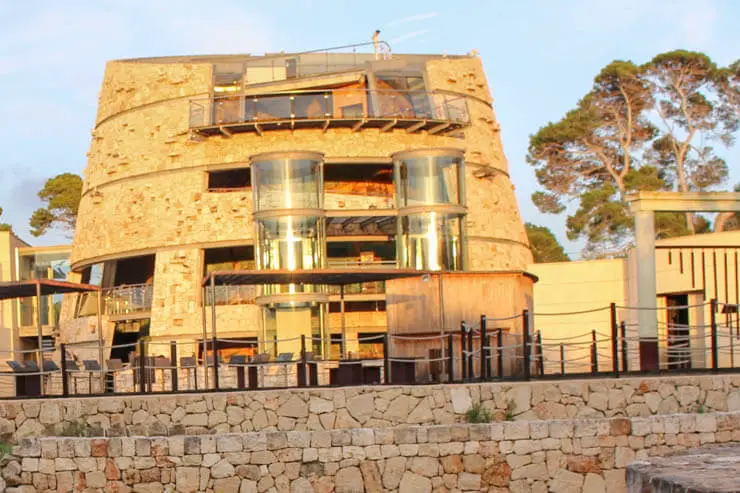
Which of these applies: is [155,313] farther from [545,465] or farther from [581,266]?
[545,465]

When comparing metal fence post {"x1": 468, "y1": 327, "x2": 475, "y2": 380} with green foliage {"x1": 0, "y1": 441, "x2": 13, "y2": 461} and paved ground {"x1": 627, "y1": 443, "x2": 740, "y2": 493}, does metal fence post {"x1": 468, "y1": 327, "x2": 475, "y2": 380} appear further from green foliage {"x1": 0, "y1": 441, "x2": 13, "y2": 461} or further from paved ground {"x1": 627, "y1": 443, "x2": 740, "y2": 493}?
paved ground {"x1": 627, "y1": 443, "x2": 740, "y2": 493}

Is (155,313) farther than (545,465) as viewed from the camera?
Yes

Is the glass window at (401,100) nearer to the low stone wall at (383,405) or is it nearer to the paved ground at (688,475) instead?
the low stone wall at (383,405)

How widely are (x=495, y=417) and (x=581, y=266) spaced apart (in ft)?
65.9

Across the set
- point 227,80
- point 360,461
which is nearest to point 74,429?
point 360,461

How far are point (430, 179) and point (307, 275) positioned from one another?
7.49m

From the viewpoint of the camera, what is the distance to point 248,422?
1725 cm

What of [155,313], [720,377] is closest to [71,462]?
[720,377]

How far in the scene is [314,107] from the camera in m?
34.2

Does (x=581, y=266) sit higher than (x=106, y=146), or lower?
lower

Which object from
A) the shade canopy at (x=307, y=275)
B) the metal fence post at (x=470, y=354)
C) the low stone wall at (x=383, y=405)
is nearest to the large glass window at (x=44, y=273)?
the shade canopy at (x=307, y=275)

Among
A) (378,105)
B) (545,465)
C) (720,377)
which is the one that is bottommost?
(545,465)

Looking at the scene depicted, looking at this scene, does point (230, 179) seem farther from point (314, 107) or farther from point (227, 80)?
point (314, 107)

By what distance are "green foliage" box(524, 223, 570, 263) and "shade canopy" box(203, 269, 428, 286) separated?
3578cm
